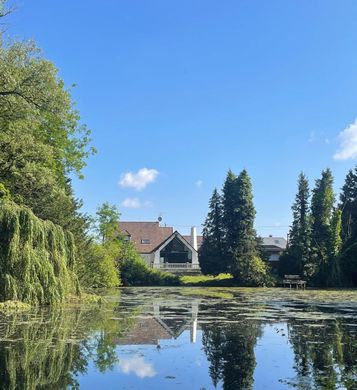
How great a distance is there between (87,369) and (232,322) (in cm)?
738

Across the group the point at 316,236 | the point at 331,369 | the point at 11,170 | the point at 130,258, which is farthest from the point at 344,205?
the point at 331,369

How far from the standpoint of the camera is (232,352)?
9711 mm

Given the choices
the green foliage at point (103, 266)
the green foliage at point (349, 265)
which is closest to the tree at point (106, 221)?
the green foliage at point (103, 266)

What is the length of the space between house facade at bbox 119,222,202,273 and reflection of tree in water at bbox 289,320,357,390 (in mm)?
41704

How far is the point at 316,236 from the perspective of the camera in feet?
148

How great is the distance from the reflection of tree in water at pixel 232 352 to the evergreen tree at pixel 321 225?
3084 cm

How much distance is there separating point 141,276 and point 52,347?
35.7 metres

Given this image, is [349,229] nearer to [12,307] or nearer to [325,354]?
[12,307]

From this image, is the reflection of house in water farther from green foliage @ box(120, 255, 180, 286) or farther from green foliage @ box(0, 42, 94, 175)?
green foliage @ box(120, 255, 180, 286)

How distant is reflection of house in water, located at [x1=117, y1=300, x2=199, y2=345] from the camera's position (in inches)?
445

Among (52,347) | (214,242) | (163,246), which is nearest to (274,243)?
(163,246)

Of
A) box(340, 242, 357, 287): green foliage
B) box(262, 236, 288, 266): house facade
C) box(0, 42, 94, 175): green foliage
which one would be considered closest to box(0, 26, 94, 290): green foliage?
box(0, 42, 94, 175): green foliage

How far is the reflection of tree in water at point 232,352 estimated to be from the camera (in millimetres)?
7418

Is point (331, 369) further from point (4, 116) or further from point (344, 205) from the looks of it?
point (344, 205)
